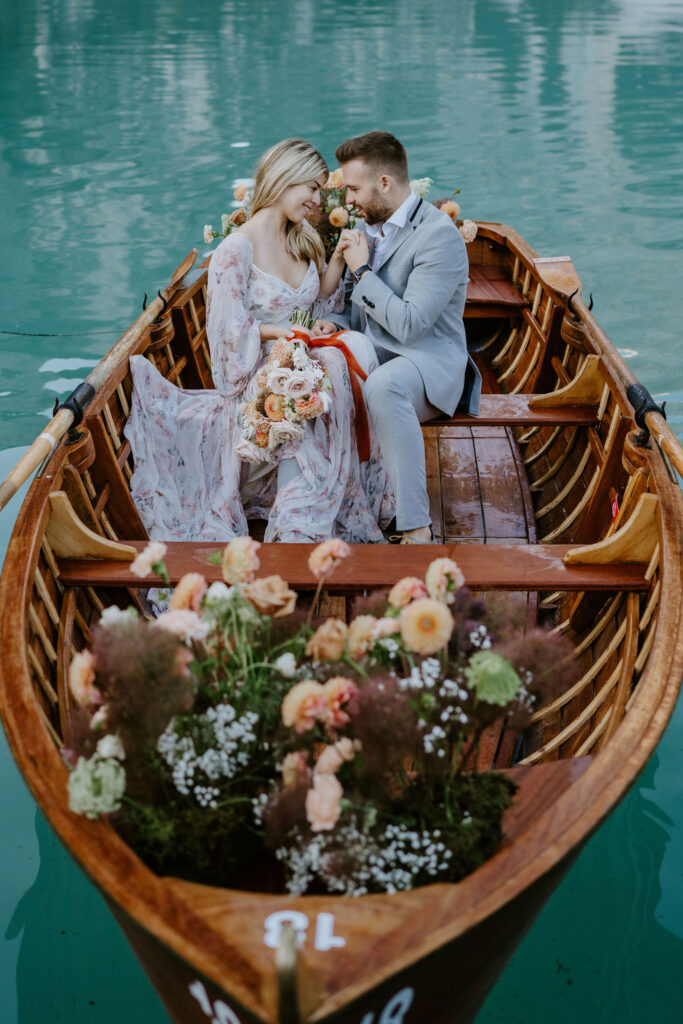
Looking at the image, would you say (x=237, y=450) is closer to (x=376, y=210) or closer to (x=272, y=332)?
(x=272, y=332)

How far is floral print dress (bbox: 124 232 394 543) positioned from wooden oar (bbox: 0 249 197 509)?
0.39 feet

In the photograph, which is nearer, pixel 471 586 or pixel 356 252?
pixel 471 586

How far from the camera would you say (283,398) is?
3064mm

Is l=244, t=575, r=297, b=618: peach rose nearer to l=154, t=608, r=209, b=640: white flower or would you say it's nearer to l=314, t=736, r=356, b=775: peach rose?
l=154, t=608, r=209, b=640: white flower

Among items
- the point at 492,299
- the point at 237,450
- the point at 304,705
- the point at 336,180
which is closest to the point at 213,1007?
the point at 304,705

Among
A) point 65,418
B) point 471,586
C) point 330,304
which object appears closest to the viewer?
point 471,586

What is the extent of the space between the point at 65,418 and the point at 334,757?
1715mm

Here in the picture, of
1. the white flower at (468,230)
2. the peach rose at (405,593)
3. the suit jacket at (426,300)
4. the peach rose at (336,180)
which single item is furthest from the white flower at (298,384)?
the white flower at (468,230)

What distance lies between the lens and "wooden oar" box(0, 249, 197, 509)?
98.5 inches

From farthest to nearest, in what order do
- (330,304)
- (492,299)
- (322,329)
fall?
(492,299) → (330,304) → (322,329)

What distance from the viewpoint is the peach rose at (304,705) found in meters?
1.50

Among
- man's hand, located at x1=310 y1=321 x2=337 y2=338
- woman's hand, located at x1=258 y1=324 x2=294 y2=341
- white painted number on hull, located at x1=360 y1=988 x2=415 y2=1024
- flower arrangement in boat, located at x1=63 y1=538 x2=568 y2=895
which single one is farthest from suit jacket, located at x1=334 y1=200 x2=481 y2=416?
white painted number on hull, located at x1=360 y1=988 x2=415 y2=1024

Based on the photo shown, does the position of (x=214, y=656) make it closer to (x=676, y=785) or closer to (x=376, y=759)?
(x=376, y=759)

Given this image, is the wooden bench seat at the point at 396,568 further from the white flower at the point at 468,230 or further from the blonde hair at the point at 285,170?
the white flower at the point at 468,230
